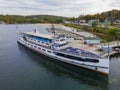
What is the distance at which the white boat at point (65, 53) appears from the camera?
107 feet

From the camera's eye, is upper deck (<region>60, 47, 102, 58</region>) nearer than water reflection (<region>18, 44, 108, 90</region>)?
No

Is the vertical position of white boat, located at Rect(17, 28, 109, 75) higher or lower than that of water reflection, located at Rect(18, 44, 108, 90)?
higher

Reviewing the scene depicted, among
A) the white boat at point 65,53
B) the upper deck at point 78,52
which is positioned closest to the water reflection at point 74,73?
the white boat at point 65,53

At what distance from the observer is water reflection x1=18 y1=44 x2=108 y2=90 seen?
29.7 m

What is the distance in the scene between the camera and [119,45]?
4941 centimetres

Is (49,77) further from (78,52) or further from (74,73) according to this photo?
(78,52)

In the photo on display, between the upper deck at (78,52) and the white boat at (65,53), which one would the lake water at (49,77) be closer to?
the white boat at (65,53)

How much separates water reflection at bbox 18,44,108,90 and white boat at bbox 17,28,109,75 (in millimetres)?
1078

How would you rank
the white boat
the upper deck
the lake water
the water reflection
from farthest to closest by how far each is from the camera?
the upper deck
the white boat
the water reflection
the lake water

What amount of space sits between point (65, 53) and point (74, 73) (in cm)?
569

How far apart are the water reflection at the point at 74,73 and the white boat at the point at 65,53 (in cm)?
108

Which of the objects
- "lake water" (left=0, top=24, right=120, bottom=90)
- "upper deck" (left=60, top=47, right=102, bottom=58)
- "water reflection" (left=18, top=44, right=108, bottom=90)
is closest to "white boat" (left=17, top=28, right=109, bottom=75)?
"upper deck" (left=60, top=47, right=102, bottom=58)

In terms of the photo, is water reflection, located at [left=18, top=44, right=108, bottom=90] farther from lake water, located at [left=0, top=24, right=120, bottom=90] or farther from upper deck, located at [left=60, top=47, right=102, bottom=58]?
upper deck, located at [left=60, top=47, right=102, bottom=58]

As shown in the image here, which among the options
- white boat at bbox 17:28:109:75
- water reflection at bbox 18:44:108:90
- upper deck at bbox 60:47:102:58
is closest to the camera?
water reflection at bbox 18:44:108:90
